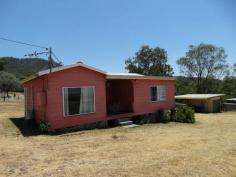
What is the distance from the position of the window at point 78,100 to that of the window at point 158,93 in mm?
5291

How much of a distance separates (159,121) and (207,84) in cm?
2786

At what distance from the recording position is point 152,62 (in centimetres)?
4425

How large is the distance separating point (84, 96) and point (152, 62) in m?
32.4

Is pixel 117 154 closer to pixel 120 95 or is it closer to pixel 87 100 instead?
pixel 87 100

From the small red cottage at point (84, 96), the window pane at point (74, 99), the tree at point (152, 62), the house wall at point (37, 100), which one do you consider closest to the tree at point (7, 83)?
the tree at point (152, 62)

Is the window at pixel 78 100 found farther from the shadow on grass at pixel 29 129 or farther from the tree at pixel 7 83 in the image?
the tree at pixel 7 83

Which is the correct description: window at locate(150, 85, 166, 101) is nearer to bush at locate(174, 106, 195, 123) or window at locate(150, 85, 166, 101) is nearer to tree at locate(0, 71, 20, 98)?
bush at locate(174, 106, 195, 123)

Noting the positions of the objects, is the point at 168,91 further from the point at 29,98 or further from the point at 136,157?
the point at 136,157

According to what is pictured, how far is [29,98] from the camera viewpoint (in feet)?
53.2

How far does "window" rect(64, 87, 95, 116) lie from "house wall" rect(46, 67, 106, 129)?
20 centimetres

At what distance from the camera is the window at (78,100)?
40.7ft

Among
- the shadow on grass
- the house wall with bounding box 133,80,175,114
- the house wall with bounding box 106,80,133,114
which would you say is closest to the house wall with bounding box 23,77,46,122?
the shadow on grass

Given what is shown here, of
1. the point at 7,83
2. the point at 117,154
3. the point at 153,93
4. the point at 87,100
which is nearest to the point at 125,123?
the point at 87,100

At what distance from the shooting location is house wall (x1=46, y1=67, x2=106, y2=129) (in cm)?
1184
